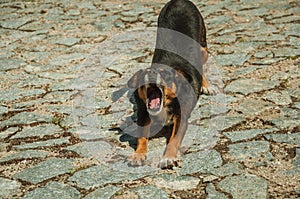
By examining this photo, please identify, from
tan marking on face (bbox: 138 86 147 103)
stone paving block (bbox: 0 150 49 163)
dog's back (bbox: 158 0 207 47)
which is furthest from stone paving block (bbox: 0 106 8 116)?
dog's back (bbox: 158 0 207 47)

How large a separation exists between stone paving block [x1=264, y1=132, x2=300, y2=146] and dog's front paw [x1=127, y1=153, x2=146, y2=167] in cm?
136

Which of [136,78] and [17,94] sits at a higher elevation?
[136,78]

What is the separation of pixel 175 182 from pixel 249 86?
2.55m

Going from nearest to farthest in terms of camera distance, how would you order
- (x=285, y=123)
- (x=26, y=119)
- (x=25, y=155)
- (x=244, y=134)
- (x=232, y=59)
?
(x=25, y=155) → (x=244, y=134) → (x=285, y=123) → (x=26, y=119) → (x=232, y=59)

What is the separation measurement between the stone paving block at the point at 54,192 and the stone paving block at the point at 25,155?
63 cm

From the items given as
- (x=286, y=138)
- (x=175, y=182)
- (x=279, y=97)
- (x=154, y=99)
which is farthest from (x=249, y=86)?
(x=175, y=182)

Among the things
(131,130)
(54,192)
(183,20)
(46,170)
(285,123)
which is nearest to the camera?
(54,192)

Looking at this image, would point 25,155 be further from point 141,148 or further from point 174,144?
point 174,144

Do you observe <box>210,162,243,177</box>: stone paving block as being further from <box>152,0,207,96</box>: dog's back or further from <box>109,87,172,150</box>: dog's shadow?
<box>152,0,207,96</box>: dog's back

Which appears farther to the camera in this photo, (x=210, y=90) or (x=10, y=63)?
(x=10, y=63)

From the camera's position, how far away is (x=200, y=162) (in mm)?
4848

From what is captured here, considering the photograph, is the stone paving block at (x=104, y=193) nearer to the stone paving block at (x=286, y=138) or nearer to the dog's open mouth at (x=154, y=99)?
the dog's open mouth at (x=154, y=99)

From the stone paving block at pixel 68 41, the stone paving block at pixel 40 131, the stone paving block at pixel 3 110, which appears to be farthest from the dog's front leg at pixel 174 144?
the stone paving block at pixel 68 41

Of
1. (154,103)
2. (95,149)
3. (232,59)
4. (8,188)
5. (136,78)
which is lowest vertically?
(232,59)
